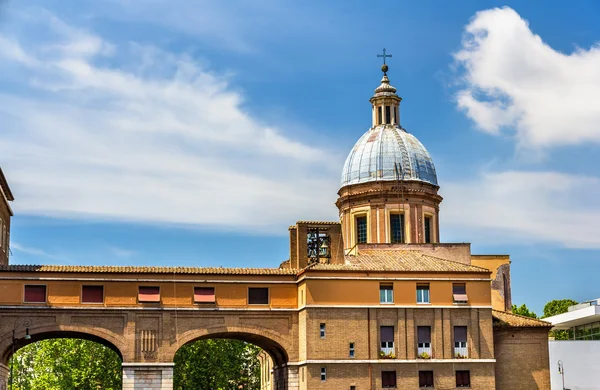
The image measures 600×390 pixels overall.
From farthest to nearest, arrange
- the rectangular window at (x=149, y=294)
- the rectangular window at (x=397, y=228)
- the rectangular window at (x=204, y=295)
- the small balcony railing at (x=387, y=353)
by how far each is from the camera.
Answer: the rectangular window at (x=397, y=228) → the rectangular window at (x=204, y=295) → the small balcony railing at (x=387, y=353) → the rectangular window at (x=149, y=294)

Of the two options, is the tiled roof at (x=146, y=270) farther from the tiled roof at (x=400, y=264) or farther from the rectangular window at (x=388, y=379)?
the rectangular window at (x=388, y=379)

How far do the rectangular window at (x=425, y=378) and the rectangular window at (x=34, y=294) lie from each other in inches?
806

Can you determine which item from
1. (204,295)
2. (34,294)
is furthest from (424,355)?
(34,294)

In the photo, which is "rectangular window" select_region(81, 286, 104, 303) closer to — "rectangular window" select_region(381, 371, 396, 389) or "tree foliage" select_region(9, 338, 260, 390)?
"rectangular window" select_region(381, 371, 396, 389)

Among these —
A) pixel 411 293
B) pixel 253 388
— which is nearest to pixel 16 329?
pixel 411 293

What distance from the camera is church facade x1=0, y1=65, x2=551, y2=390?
55.7m

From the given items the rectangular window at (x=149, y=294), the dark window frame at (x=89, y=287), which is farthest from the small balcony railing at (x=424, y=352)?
the dark window frame at (x=89, y=287)

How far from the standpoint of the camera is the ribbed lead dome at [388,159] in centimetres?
7162

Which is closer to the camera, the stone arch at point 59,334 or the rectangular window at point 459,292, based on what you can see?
the stone arch at point 59,334

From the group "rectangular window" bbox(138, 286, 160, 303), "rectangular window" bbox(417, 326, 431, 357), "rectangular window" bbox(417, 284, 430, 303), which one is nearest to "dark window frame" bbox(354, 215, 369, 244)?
"rectangular window" bbox(417, 284, 430, 303)

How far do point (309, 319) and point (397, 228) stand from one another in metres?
15.9

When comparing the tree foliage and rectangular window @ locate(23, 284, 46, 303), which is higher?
rectangular window @ locate(23, 284, 46, 303)

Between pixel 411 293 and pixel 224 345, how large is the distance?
27.0 m

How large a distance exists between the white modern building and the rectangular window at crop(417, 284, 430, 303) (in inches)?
523
